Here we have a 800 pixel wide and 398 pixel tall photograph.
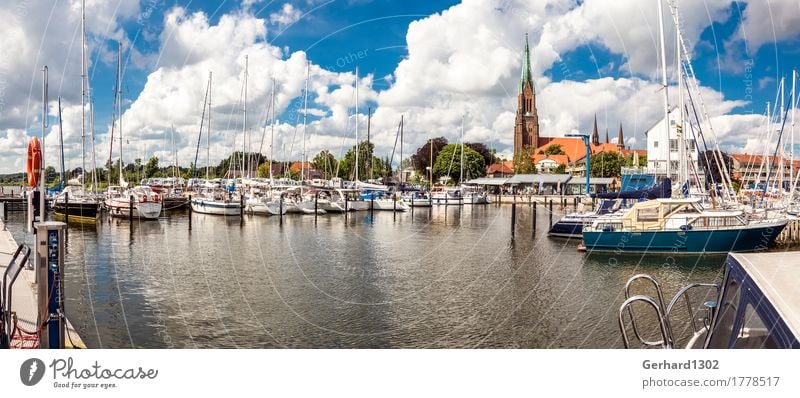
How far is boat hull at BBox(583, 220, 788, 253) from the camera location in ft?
51.6

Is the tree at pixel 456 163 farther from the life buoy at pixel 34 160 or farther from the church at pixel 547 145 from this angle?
the life buoy at pixel 34 160

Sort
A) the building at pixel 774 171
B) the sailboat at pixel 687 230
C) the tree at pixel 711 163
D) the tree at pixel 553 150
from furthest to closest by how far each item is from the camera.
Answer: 1. the tree at pixel 553 150
2. the building at pixel 774 171
3. the tree at pixel 711 163
4. the sailboat at pixel 687 230

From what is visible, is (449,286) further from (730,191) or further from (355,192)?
(355,192)

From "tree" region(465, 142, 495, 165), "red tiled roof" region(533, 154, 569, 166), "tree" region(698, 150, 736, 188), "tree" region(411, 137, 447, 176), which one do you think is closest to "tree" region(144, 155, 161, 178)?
"tree" region(411, 137, 447, 176)

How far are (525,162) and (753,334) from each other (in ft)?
195

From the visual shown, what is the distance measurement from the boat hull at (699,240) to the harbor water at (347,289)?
408 mm

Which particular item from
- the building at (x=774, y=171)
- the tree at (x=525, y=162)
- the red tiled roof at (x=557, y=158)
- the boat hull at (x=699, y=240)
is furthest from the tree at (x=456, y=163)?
the boat hull at (x=699, y=240)

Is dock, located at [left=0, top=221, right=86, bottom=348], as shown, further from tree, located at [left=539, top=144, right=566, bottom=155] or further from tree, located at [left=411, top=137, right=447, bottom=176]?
tree, located at [left=539, top=144, right=566, bottom=155]

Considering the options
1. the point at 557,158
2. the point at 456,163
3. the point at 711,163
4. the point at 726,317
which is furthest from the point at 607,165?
the point at 726,317

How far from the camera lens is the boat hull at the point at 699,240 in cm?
1572

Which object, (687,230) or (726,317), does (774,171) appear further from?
(726,317)

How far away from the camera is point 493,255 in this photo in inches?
661
